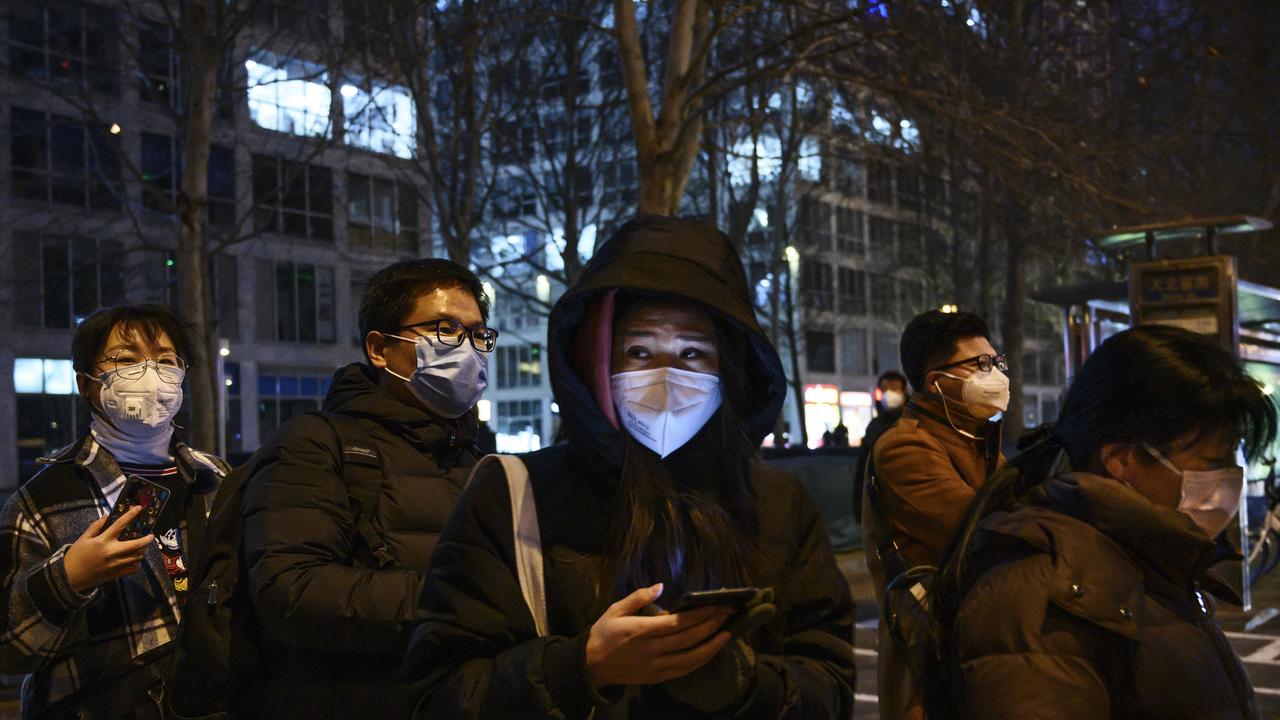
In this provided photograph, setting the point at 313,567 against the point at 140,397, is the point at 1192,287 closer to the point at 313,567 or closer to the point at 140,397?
the point at 140,397

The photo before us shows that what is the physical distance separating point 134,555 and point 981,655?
2.23m

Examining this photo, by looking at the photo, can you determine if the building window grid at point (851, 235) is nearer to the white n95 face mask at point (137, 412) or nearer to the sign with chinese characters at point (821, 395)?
the sign with chinese characters at point (821, 395)

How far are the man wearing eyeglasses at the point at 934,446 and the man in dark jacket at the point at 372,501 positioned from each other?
5.40ft

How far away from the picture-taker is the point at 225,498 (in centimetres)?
299

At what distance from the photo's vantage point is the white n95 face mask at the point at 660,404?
2.11 meters

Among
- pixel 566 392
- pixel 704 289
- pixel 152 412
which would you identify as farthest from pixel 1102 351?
pixel 152 412

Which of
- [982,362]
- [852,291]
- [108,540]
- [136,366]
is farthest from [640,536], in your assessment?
[852,291]

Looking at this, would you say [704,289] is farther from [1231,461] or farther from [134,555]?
[134,555]

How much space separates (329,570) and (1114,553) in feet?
5.48

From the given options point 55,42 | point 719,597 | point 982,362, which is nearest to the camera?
point 719,597

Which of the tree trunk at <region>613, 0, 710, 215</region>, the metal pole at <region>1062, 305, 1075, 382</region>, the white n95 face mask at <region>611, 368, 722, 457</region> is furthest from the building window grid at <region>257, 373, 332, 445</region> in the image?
the white n95 face mask at <region>611, 368, 722, 457</region>

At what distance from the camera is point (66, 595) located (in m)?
3.10

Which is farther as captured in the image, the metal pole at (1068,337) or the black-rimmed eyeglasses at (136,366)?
the metal pole at (1068,337)

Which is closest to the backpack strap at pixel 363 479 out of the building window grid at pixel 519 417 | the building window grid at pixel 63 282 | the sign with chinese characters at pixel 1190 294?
the sign with chinese characters at pixel 1190 294
